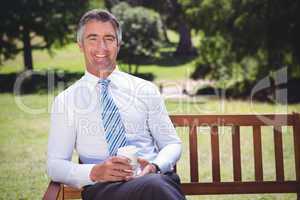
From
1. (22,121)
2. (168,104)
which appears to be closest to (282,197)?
(22,121)

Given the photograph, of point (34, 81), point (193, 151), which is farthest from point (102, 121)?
point (34, 81)

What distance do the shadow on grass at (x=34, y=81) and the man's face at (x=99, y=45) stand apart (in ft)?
51.1

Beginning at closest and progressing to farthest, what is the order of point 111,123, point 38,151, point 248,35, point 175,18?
point 111,123, point 38,151, point 248,35, point 175,18

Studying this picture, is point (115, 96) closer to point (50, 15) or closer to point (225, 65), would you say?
point (225, 65)

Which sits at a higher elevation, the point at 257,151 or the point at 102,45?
the point at 102,45

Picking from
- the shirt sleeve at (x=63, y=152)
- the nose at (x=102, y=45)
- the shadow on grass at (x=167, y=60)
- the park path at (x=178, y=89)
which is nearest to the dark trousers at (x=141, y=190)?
the shirt sleeve at (x=63, y=152)

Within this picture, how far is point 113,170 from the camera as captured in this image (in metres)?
2.94

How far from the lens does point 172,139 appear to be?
3.55 m

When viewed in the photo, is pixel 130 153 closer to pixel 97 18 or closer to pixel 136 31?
pixel 97 18

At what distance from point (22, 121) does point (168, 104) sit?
14.8ft

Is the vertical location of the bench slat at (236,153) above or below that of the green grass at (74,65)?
below

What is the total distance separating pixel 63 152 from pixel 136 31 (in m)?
18.1

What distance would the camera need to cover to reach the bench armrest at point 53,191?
2955 millimetres

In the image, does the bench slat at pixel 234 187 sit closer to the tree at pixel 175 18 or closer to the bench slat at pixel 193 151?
the bench slat at pixel 193 151
